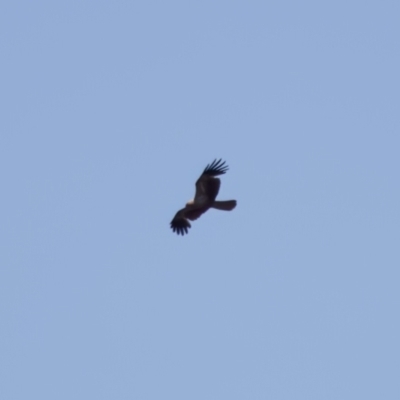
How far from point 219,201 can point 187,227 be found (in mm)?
1741

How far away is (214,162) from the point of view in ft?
106

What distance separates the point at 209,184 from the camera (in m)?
31.9

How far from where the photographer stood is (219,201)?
31.7 meters

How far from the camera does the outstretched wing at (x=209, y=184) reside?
104 feet

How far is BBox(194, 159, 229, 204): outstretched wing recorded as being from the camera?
31.8 meters

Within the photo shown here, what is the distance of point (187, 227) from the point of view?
3316 centimetres

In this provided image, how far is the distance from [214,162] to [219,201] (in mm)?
1066

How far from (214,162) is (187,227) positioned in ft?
6.25
